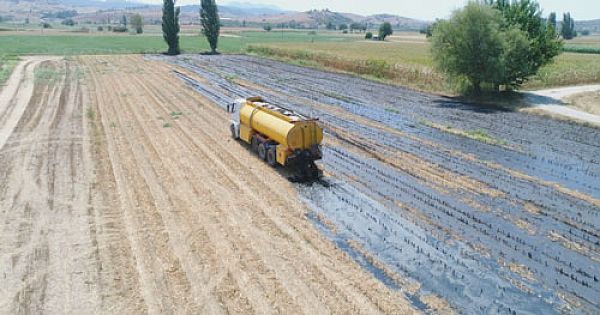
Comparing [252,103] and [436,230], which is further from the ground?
[252,103]

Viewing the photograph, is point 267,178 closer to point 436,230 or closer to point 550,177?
point 436,230

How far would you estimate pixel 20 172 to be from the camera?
57.2ft

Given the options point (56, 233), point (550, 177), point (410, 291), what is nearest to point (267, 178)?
point (56, 233)

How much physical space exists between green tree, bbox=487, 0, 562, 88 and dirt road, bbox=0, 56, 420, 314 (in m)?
21.8

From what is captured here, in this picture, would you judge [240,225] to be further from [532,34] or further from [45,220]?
[532,34]

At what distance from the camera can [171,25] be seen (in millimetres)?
70188

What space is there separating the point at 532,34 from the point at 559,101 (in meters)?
5.30

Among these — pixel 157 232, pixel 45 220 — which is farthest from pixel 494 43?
pixel 45 220

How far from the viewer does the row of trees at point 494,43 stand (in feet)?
107

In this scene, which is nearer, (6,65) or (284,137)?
(284,137)

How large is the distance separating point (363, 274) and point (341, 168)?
7.87 meters

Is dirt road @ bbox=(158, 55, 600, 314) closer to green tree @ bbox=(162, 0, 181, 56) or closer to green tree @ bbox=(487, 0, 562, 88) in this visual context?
green tree @ bbox=(487, 0, 562, 88)

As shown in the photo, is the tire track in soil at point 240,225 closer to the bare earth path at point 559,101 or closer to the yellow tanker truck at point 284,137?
the yellow tanker truck at point 284,137

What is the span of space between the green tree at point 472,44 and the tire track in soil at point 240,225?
1855 cm
